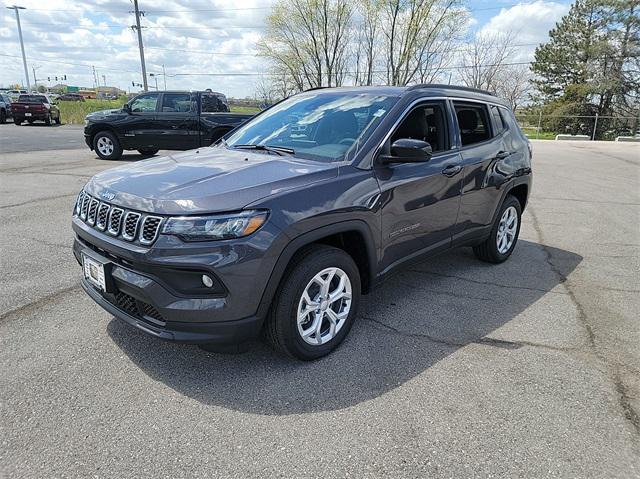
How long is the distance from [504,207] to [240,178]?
325 centimetres

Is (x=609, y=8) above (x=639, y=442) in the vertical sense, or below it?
above

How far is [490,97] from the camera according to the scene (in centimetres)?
502

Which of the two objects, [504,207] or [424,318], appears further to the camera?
[504,207]

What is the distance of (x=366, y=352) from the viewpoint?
327 cm

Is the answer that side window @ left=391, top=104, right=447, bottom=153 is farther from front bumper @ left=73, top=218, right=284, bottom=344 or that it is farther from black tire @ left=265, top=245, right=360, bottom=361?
front bumper @ left=73, top=218, right=284, bottom=344

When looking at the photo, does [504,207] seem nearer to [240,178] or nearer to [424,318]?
[424,318]

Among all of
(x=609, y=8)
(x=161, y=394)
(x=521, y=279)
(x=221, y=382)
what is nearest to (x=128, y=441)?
(x=161, y=394)

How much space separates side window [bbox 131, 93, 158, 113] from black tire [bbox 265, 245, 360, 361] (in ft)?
36.2

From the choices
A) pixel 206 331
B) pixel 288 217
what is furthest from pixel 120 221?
pixel 288 217

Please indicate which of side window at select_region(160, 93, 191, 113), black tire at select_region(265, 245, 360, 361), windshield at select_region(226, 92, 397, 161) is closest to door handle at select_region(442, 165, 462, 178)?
windshield at select_region(226, 92, 397, 161)

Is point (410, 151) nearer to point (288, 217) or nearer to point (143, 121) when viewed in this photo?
point (288, 217)

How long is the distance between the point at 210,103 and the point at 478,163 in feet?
32.1

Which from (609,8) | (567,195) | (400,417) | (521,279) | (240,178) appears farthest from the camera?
(609,8)

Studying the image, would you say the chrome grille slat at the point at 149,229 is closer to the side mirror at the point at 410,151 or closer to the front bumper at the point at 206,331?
the front bumper at the point at 206,331
